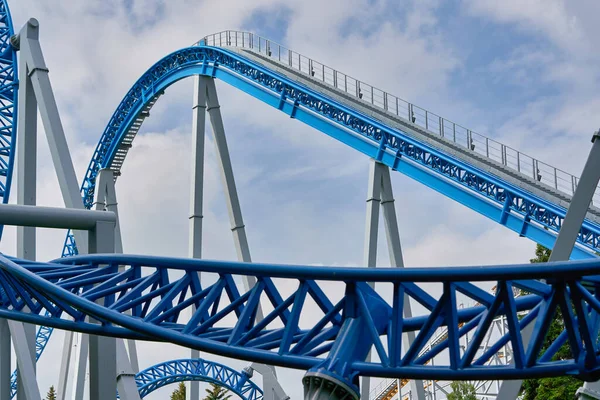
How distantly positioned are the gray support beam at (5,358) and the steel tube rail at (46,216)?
252 centimetres

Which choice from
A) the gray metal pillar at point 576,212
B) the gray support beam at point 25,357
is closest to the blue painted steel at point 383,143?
the gray metal pillar at point 576,212

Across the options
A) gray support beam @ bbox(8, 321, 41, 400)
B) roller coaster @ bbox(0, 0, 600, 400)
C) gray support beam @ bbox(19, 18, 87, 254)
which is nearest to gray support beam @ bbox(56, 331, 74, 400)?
roller coaster @ bbox(0, 0, 600, 400)

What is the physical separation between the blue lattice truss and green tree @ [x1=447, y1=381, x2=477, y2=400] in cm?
1595

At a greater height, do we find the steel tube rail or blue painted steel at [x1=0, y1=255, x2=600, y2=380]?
the steel tube rail

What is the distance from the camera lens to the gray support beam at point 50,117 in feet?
36.8

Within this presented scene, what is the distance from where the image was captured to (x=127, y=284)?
882 cm

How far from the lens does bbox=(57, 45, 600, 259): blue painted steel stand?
14242 millimetres

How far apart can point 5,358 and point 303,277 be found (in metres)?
5.07

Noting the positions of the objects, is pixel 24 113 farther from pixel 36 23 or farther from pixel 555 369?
pixel 555 369

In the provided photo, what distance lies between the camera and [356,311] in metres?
7.20

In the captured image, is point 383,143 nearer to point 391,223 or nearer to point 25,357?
point 391,223

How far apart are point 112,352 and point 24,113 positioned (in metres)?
5.58

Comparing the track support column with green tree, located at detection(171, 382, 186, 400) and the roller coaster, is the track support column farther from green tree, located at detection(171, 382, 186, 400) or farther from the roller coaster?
green tree, located at detection(171, 382, 186, 400)

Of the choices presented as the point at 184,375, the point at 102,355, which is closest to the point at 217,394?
the point at 184,375
